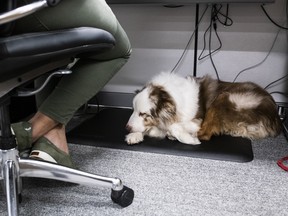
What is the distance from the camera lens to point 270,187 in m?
1.15

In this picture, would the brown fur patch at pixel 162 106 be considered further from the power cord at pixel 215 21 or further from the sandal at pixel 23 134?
the sandal at pixel 23 134

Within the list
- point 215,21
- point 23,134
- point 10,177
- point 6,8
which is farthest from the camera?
point 215,21

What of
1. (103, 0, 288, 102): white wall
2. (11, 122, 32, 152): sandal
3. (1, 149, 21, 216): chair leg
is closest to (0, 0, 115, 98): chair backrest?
(1, 149, 21, 216): chair leg

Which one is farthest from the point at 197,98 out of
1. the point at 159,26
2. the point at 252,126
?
the point at 159,26

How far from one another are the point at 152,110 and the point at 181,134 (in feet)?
0.69

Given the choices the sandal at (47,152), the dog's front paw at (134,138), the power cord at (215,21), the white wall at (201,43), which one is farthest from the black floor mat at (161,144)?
the power cord at (215,21)

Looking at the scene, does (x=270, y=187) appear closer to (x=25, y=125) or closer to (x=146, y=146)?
(x=146, y=146)

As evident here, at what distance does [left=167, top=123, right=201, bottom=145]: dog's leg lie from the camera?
1599 mm

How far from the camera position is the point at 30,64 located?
0.61 metres

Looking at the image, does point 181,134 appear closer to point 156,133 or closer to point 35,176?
point 156,133

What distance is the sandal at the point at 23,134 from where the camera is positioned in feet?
3.17

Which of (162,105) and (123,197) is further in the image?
(162,105)

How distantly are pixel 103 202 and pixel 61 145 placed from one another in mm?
265

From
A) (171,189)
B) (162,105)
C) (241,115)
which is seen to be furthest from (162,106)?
(171,189)
